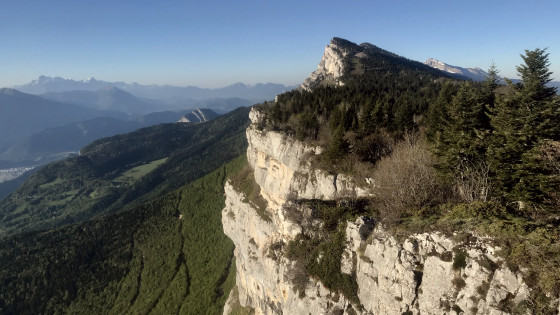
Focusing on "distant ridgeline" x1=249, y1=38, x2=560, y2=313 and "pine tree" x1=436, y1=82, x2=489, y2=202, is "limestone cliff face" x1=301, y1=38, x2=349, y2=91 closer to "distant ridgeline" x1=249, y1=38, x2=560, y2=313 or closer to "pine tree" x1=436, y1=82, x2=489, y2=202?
"distant ridgeline" x1=249, y1=38, x2=560, y2=313

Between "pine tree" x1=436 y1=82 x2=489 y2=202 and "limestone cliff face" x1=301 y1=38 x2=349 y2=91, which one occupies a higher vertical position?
"limestone cliff face" x1=301 y1=38 x2=349 y2=91

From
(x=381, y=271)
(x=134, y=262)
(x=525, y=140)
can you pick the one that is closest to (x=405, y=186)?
(x=381, y=271)

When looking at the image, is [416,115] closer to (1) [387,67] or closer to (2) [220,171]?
(2) [220,171]

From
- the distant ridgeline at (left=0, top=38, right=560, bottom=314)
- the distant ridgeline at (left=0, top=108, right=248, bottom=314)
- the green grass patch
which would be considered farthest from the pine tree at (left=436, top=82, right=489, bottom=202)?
the distant ridgeline at (left=0, top=108, right=248, bottom=314)

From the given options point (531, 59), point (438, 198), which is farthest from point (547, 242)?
point (531, 59)

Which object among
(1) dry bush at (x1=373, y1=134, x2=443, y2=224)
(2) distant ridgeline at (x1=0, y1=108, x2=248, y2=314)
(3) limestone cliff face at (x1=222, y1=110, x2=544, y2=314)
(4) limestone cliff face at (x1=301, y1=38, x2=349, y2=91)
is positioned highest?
(4) limestone cliff face at (x1=301, y1=38, x2=349, y2=91)

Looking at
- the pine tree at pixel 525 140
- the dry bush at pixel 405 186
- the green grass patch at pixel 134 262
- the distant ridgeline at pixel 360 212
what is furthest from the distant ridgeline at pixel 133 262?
the pine tree at pixel 525 140

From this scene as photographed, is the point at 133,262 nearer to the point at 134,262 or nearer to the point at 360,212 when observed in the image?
the point at 134,262
